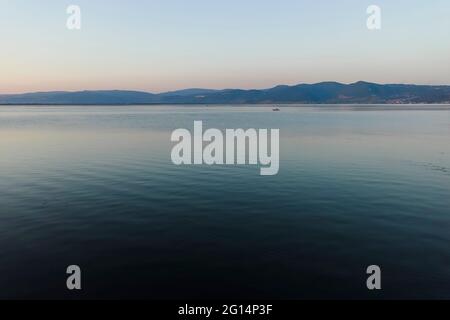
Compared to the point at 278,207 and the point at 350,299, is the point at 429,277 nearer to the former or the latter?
the point at 350,299

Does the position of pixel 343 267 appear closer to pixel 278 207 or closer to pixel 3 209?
pixel 278 207

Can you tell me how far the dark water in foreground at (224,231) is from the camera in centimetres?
1355

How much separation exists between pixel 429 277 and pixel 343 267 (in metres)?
3.22

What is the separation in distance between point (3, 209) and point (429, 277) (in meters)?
23.7

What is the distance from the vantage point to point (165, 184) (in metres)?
29.2

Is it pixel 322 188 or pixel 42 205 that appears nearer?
pixel 42 205

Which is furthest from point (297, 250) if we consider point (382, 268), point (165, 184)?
point (165, 184)

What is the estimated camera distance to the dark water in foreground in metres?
13.6

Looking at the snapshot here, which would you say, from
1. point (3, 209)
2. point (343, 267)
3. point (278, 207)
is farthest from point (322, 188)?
point (3, 209)

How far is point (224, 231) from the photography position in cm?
1875

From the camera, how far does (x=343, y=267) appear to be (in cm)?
1475
